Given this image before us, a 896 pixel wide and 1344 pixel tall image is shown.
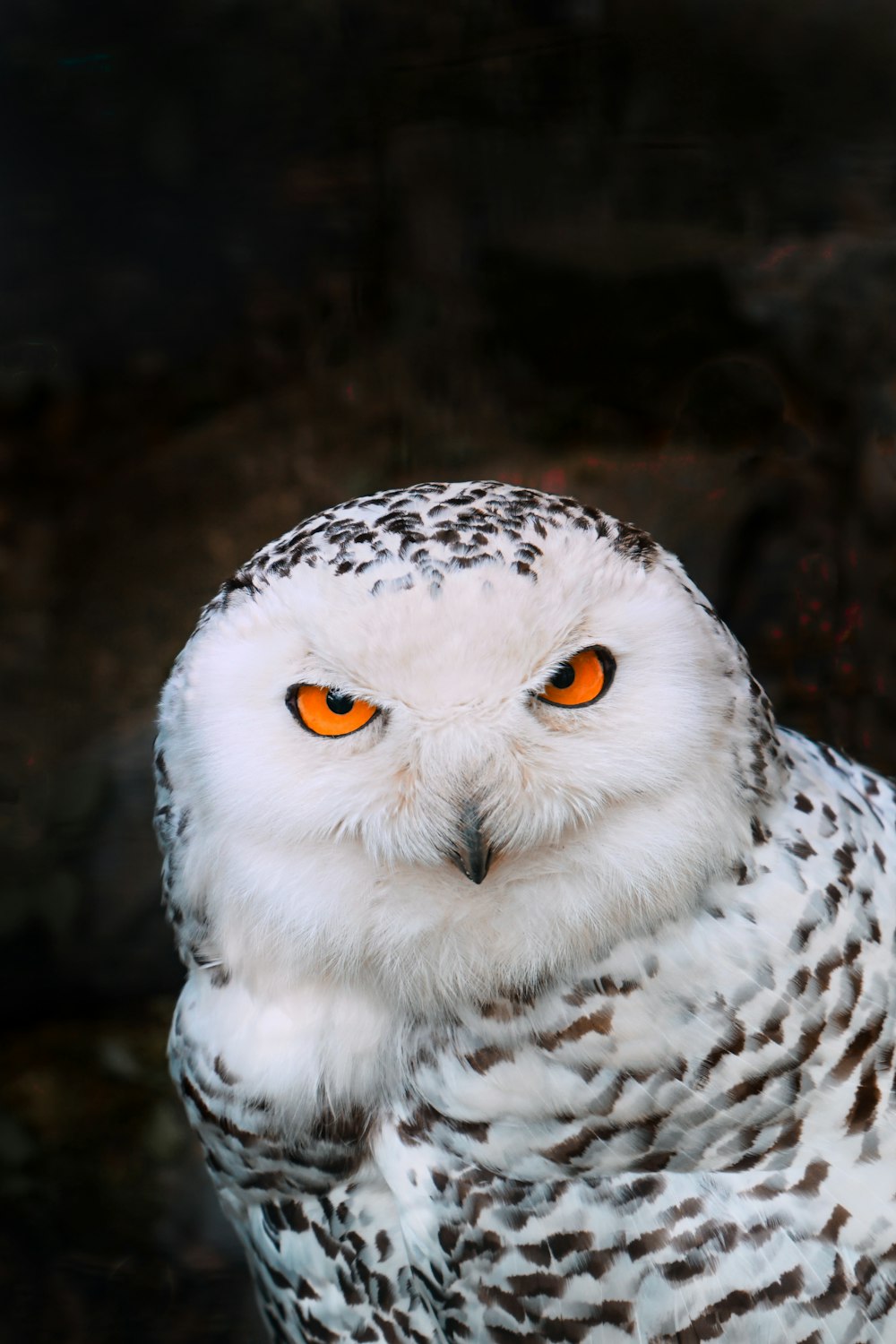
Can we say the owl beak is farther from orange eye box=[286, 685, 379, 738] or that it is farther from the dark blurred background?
the dark blurred background

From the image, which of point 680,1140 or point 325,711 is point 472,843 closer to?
point 325,711

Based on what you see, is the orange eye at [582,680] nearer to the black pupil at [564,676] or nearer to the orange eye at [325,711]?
the black pupil at [564,676]

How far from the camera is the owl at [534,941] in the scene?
0.79m

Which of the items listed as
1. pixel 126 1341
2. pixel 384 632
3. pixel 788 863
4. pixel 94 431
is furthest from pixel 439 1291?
pixel 94 431

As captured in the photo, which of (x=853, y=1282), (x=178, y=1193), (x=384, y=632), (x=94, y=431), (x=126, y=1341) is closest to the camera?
(x=384, y=632)

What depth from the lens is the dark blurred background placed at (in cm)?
129

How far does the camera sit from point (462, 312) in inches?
57.6

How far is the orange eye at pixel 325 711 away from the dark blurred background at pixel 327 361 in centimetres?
76

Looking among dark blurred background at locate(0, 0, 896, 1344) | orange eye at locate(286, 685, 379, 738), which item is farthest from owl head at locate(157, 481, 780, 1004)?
dark blurred background at locate(0, 0, 896, 1344)

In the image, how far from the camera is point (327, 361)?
148 centimetres

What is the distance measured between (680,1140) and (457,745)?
1.28 ft

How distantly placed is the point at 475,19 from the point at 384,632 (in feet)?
2.95

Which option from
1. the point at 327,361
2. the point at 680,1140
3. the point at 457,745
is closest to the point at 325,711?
the point at 457,745

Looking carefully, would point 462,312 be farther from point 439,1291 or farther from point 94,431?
point 439,1291
